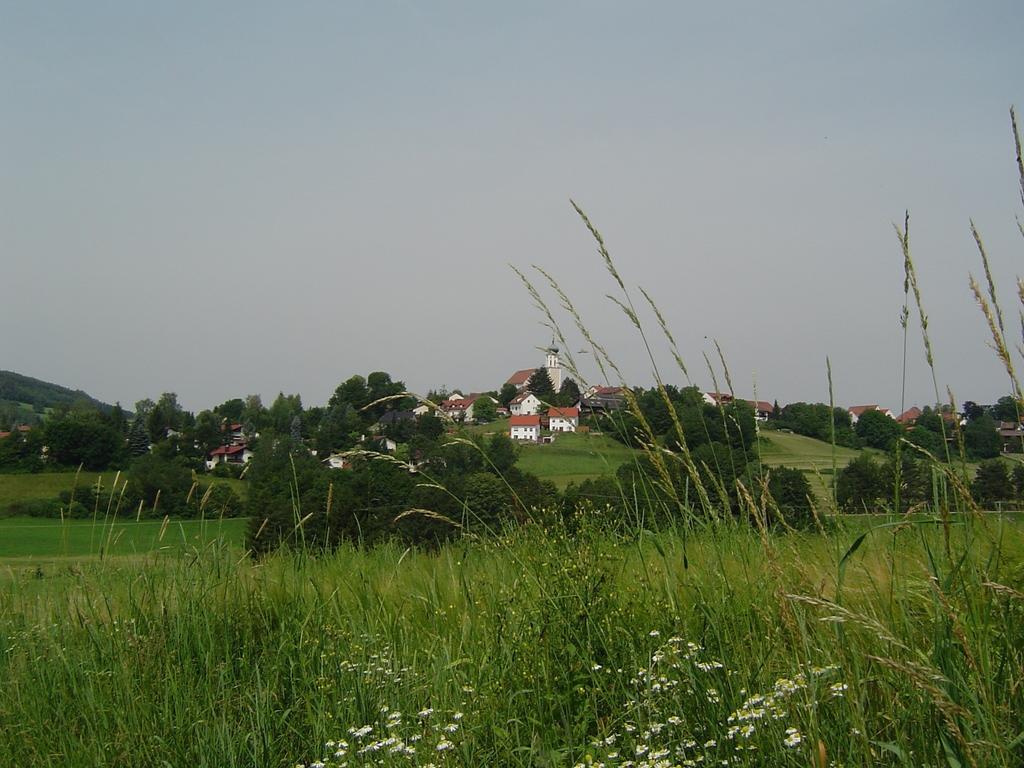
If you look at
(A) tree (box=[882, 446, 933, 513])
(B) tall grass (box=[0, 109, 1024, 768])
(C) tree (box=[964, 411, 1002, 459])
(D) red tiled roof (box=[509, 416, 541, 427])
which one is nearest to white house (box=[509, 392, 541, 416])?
(D) red tiled roof (box=[509, 416, 541, 427])

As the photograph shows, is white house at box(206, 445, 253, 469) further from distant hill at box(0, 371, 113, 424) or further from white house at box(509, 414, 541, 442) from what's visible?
distant hill at box(0, 371, 113, 424)

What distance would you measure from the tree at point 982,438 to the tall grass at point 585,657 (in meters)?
0.18

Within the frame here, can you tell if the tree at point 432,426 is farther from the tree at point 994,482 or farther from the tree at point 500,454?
the tree at point 994,482

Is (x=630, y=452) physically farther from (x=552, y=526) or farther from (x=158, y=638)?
(x=158, y=638)

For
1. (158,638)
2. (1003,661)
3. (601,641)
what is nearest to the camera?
(1003,661)

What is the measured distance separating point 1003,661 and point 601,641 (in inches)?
45.2

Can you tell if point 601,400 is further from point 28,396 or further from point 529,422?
point 28,396

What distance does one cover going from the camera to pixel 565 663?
2.66 m

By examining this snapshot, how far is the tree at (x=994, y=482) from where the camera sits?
2.76 m

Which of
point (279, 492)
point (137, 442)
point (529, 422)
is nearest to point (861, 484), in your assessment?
point (279, 492)

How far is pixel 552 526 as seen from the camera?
10.9 ft

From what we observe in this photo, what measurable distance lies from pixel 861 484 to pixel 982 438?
1.15 meters

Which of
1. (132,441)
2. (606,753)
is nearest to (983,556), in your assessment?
(606,753)

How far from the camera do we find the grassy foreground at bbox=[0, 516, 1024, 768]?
1963 mm
